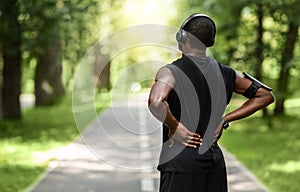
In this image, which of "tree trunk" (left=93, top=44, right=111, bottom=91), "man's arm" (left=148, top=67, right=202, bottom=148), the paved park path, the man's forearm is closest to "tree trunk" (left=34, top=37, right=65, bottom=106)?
the paved park path

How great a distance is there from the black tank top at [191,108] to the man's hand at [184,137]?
5cm

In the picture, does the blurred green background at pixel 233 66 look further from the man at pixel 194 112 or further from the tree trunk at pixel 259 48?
the man at pixel 194 112

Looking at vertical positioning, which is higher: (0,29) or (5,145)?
(0,29)

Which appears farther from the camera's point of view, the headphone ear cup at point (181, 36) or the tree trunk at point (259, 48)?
→ the tree trunk at point (259, 48)

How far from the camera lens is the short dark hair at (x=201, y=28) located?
395 cm

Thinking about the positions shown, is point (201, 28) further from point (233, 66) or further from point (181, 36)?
point (233, 66)

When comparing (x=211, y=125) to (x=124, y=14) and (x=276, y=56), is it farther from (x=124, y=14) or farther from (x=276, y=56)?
(x=124, y=14)

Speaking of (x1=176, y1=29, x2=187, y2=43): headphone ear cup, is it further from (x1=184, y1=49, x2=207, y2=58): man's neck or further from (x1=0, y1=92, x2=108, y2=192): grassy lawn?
(x1=0, y1=92, x2=108, y2=192): grassy lawn

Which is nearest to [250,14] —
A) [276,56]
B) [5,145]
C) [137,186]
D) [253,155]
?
[276,56]

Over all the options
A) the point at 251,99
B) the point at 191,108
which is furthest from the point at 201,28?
the point at 251,99

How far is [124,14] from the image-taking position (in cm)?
4306

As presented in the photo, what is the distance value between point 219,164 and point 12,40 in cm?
1518

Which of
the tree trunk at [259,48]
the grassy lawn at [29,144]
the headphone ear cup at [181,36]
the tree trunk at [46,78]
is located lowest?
the tree trunk at [46,78]

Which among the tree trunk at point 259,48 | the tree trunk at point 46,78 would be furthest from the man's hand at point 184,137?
the tree trunk at point 46,78
